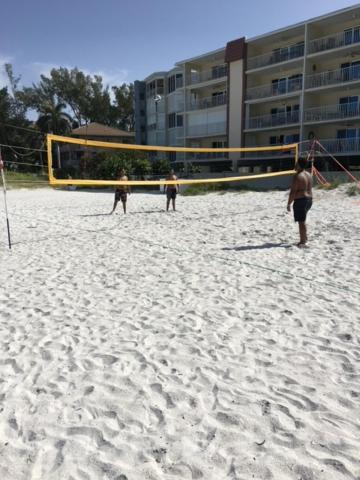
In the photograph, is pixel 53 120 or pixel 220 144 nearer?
pixel 220 144

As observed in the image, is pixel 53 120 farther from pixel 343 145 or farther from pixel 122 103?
pixel 343 145

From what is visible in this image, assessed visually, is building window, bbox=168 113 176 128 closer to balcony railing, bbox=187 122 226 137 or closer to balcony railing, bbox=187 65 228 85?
balcony railing, bbox=187 122 226 137

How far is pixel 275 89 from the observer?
3112 cm

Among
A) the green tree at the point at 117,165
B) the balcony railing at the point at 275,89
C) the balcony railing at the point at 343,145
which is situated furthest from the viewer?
the green tree at the point at 117,165

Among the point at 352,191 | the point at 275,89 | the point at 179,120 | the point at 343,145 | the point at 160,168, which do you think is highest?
the point at 275,89

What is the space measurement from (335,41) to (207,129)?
12752mm

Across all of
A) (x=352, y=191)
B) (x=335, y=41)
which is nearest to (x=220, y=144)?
(x=335, y=41)

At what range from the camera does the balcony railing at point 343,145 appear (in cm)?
2533

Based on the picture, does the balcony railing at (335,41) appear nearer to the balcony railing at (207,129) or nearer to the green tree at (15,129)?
the balcony railing at (207,129)

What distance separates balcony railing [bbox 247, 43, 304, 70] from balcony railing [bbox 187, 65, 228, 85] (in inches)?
116

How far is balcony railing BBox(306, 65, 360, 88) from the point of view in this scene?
1021 inches

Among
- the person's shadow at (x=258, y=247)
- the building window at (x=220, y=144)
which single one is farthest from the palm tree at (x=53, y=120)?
the person's shadow at (x=258, y=247)

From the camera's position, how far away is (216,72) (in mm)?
35062

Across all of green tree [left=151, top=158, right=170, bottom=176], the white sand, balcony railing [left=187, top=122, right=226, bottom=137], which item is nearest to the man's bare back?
the white sand
